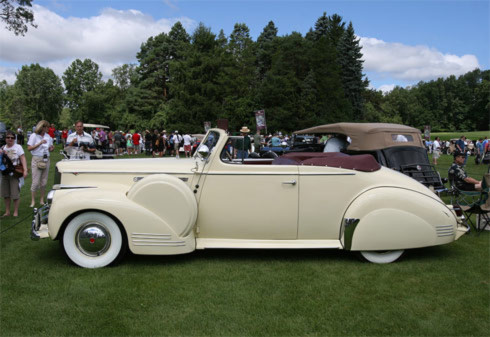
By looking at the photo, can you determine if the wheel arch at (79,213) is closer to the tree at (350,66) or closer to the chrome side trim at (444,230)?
the chrome side trim at (444,230)

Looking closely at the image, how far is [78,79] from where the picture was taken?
73.9 meters

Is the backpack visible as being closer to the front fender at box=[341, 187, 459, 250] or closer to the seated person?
the front fender at box=[341, 187, 459, 250]

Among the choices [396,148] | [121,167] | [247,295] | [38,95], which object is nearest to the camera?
[247,295]

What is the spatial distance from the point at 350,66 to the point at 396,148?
50.0 meters

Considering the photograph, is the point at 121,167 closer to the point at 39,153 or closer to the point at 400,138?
the point at 39,153

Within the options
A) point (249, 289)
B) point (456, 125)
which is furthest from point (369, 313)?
point (456, 125)

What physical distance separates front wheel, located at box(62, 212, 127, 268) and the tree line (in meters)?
39.8

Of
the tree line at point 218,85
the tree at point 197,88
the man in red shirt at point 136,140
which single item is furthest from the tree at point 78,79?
the man in red shirt at point 136,140

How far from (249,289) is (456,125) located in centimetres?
10024

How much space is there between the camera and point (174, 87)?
45812 mm

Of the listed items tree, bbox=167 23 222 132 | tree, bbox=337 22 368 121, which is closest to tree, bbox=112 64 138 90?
tree, bbox=167 23 222 132

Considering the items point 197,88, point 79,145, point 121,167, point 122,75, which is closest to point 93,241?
point 121,167

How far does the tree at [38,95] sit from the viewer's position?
70438 millimetres

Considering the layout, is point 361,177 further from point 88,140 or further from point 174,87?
point 174,87
